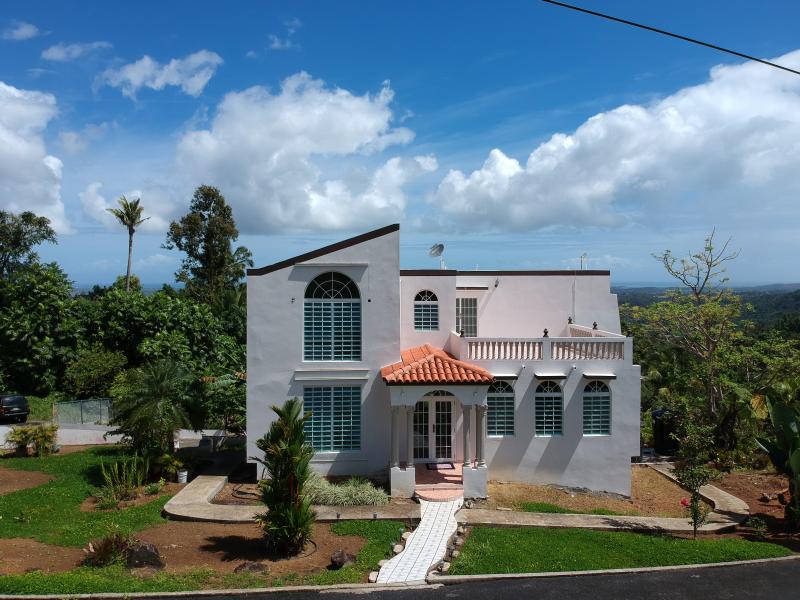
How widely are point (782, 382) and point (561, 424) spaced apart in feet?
32.1

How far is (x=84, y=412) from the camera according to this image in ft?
88.9

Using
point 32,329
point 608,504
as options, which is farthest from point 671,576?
point 32,329

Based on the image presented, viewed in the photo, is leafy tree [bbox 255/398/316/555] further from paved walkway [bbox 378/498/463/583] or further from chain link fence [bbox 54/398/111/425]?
chain link fence [bbox 54/398/111/425]

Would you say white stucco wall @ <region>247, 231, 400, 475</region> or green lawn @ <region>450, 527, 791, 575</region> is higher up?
white stucco wall @ <region>247, 231, 400, 475</region>

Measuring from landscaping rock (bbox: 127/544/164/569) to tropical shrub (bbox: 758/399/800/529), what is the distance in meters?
14.9

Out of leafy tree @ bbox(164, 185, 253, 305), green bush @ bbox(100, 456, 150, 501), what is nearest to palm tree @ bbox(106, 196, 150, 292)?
leafy tree @ bbox(164, 185, 253, 305)

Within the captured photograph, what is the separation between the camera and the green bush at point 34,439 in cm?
2175

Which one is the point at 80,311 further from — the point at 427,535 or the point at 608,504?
the point at 608,504

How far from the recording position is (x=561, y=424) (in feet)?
63.3

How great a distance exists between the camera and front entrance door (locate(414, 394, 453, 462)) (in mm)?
19562

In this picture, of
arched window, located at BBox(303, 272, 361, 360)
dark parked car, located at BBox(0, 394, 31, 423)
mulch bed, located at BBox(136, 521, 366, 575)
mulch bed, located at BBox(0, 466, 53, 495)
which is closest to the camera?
mulch bed, located at BBox(136, 521, 366, 575)

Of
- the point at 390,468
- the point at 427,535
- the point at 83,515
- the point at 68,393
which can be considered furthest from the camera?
the point at 68,393

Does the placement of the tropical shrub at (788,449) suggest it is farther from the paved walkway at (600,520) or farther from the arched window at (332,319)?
Result: the arched window at (332,319)

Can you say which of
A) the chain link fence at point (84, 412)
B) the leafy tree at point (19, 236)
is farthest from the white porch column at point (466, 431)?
the leafy tree at point (19, 236)
